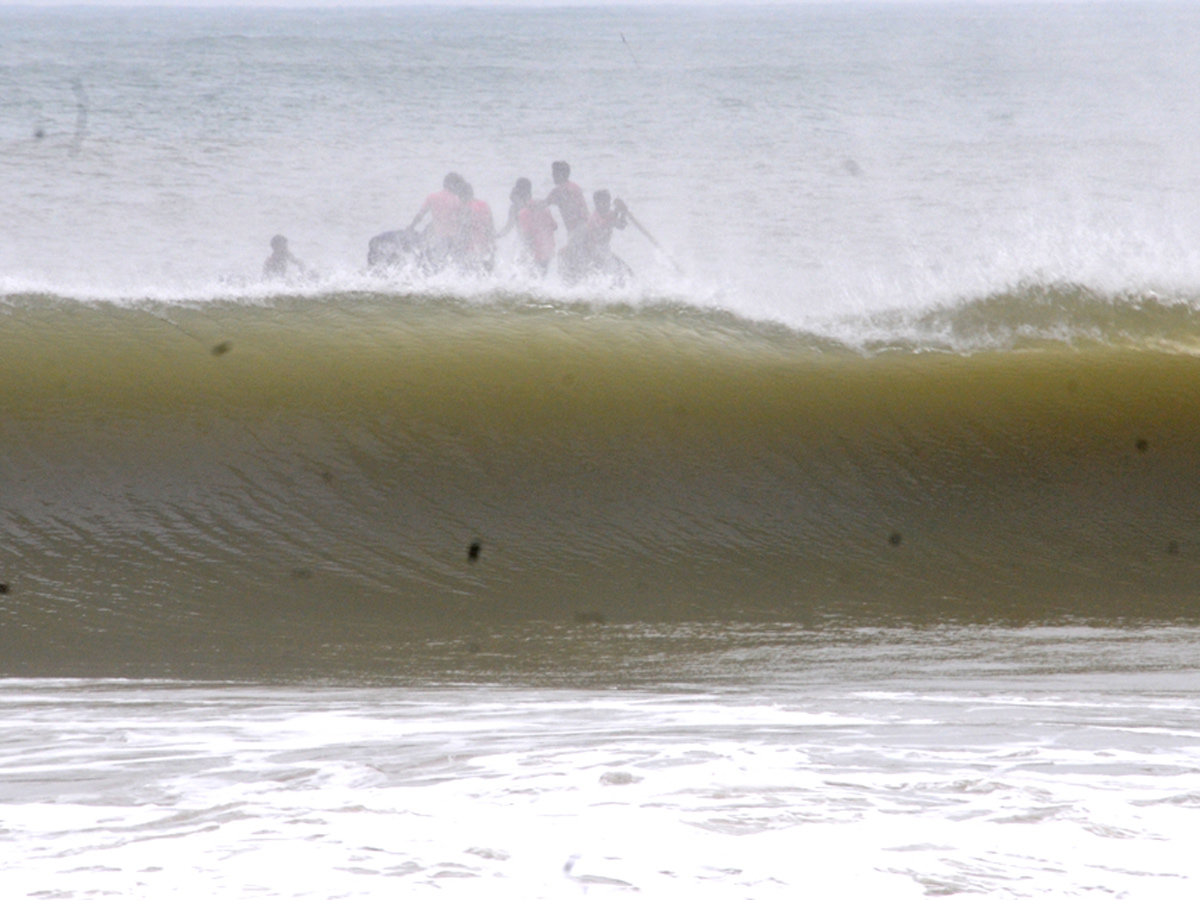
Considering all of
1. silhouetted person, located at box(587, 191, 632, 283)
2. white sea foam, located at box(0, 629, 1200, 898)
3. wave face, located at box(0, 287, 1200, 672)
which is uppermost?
silhouetted person, located at box(587, 191, 632, 283)

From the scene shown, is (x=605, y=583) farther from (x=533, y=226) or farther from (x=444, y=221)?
(x=444, y=221)

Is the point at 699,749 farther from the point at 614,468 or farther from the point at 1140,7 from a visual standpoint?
the point at 1140,7

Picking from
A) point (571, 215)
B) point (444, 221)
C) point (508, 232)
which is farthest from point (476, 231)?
point (571, 215)

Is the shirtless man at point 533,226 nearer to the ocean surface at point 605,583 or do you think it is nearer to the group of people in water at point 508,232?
the group of people in water at point 508,232

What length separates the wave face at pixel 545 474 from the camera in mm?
4477

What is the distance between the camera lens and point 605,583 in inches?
185

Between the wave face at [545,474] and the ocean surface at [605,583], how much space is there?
22 millimetres

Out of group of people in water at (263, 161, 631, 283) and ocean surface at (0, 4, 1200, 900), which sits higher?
group of people in water at (263, 161, 631, 283)

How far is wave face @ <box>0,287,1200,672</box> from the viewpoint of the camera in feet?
14.7

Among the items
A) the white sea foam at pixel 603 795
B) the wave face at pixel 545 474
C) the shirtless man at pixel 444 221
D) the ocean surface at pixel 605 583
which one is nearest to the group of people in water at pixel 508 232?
the shirtless man at pixel 444 221

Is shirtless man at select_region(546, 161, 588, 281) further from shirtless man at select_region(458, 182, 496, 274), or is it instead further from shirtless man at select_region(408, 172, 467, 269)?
shirtless man at select_region(408, 172, 467, 269)

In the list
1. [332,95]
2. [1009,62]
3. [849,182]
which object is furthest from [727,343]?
[1009,62]

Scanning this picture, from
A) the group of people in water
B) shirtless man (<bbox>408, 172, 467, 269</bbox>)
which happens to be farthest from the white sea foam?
shirtless man (<bbox>408, 172, 467, 269</bbox>)

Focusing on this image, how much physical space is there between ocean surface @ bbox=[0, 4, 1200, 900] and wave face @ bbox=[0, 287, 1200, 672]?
0.07ft
